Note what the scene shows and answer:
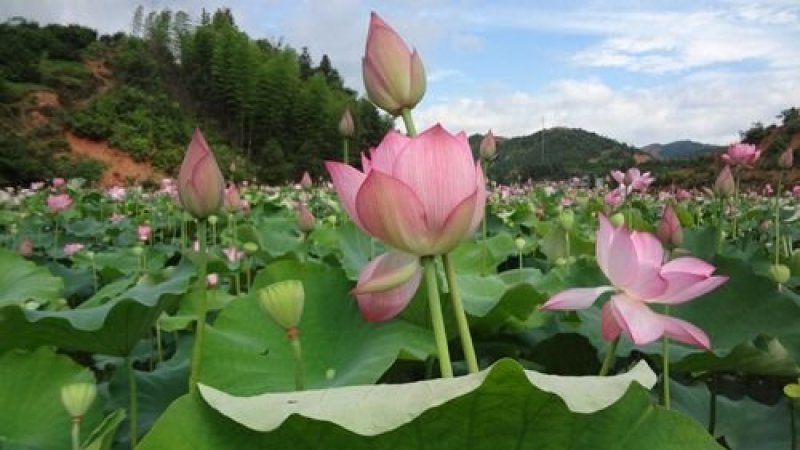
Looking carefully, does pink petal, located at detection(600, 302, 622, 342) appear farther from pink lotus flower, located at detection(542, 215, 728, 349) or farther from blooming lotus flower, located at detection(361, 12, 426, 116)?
blooming lotus flower, located at detection(361, 12, 426, 116)

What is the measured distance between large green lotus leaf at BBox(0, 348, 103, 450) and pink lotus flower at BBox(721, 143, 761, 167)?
1.46m

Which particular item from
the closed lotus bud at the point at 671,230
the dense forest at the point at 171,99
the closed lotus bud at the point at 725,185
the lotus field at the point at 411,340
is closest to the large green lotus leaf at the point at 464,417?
the lotus field at the point at 411,340

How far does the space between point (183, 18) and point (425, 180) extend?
41652 millimetres

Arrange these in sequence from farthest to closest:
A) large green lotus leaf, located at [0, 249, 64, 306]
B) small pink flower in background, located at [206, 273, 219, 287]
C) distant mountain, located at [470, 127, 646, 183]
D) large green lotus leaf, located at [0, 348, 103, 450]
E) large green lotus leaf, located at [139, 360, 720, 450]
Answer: distant mountain, located at [470, 127, 646, 183]
small pink flower in background, located at [206, 273, 219, 287]
large green lotus leaf, located at [0, 249, 64, 306]
large green lotus leaf, located at [0, 348, 103, 450]
large green lotus leaf, located at [139, 360, 720, 450]

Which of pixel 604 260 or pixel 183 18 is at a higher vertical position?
pixel 183 18

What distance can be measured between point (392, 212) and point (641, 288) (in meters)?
0.20

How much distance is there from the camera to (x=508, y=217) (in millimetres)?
3539

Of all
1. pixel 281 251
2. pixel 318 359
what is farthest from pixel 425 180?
pixel 281 251

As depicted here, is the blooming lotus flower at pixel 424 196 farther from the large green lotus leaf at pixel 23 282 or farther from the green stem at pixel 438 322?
the large green lotus leaf at pixel 23 282

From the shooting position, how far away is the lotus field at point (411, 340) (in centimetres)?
49

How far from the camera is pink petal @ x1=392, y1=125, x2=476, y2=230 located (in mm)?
544

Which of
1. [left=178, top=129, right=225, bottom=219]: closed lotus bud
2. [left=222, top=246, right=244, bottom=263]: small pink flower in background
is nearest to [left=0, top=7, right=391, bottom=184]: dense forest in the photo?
[left=222, top=246, right=244, bottom=263]: small pink flower in background

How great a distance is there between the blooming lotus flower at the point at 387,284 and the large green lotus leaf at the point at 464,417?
10 centimetres

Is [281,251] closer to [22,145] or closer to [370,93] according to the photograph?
[370,93]
